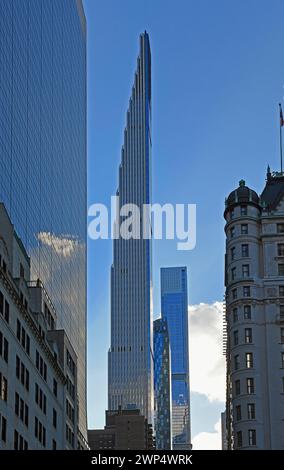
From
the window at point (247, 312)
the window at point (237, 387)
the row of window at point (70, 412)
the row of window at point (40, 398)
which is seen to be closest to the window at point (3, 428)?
the row of window at point (40, 398)

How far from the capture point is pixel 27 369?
94.9 meters

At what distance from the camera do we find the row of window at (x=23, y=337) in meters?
91.4

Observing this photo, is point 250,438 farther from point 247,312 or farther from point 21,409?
point 21,409

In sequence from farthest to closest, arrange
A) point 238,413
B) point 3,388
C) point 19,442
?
point 238,413 → point 19,442 → point 3,388

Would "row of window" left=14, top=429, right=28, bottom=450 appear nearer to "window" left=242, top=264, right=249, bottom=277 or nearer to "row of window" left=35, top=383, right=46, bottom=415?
"row of window" left=35, top=383, right=46, bottom=415

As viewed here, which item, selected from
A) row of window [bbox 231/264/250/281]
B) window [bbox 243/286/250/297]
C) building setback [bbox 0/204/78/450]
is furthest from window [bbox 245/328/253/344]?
building setback [bbox 0/204/78/450]

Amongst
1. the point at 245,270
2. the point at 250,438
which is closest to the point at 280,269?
the point at 245,270

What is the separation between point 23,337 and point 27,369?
11.2 feet

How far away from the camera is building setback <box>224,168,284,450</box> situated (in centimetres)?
11556

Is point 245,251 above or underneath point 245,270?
above

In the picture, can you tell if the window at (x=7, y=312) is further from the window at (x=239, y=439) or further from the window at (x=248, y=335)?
the window at (x=248, y=335)

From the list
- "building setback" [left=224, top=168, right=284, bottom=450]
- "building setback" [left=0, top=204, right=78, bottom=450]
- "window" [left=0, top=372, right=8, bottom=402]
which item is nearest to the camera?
"window" [left=0, top=372, right=8, bottom=402]
